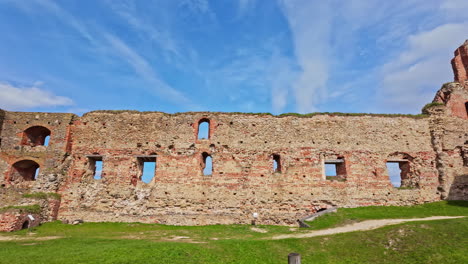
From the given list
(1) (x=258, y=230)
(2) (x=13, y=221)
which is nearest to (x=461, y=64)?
(1) (x=258, y=230)

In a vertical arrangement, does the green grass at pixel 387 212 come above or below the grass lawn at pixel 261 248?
above

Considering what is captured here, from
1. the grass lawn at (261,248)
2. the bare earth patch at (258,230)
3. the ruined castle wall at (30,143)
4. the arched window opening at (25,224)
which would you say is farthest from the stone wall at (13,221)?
the bare earth patch at (258,230)

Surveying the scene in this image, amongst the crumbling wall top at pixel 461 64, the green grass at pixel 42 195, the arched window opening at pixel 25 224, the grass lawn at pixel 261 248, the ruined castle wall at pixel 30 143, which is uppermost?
the crumbling wall top at pixel 461 64

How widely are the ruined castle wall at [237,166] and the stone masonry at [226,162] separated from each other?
62mm

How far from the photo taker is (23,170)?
1748cm

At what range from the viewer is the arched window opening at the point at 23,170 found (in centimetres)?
1675

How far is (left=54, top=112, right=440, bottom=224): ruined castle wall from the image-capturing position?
52.9 ft

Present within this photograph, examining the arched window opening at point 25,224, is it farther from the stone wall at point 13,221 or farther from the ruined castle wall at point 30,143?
the ruined castle wall at point 30,143

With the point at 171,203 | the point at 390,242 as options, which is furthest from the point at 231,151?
the point at 390,242

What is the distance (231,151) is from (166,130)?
4417 mm

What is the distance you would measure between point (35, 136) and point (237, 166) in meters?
13.7

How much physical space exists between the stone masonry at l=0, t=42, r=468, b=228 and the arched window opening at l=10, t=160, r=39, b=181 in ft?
0.26

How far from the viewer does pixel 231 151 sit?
56.4 feet

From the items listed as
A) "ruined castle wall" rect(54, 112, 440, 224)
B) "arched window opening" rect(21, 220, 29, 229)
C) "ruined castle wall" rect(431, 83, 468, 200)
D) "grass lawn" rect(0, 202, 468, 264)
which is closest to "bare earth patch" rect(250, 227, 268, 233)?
"grass lawn" rect(0, 202, 468, 264)
